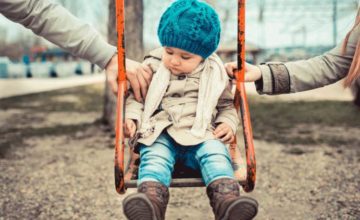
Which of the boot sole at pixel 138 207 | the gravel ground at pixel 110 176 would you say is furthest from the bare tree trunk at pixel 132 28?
the boot sole at pixel 138 207

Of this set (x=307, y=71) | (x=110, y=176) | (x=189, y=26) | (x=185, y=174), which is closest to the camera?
(x=189, y=26)

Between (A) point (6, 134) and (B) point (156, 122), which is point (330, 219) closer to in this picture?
(B) point (156, 122)

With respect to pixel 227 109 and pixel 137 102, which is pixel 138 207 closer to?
pixel 137 102

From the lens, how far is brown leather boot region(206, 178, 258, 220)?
1.84 m

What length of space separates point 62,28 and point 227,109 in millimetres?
835

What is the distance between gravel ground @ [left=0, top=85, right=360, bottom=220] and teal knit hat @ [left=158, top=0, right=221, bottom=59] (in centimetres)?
181

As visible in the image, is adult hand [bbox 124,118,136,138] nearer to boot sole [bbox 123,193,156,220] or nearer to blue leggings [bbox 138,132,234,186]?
blue leggings [bbox 138,132,234,186]

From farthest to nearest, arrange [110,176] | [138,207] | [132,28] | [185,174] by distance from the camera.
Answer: [132,28]
[110,176]
[185,174]
[138,207]

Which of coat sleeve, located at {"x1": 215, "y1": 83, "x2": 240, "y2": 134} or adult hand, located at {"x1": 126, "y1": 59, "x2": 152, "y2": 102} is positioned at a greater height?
adult hand, located at {"x1": 126, "y1": 59, "x2": 152, "y2": 102}

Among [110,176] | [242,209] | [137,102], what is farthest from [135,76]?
[110,176]

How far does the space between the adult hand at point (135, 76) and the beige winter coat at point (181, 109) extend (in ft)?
0.15

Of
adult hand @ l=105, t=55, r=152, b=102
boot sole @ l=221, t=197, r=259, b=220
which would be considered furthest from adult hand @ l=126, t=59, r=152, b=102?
boot sole @ l=221, t=197, r=259, b=220

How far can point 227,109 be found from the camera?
242 centimetres

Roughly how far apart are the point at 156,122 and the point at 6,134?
17.9 feet
